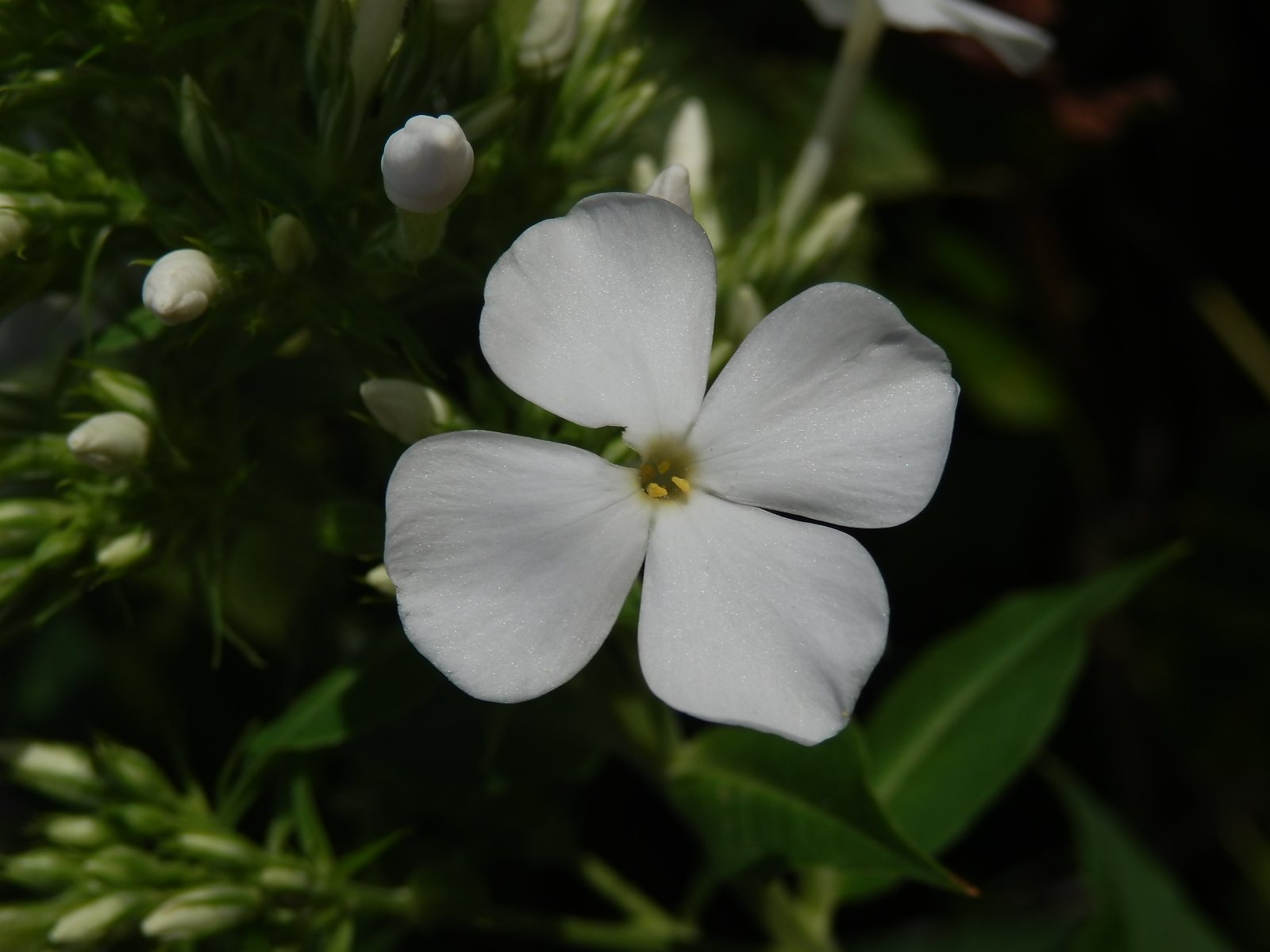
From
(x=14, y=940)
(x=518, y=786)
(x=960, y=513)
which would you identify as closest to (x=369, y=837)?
(x=518, y=786)

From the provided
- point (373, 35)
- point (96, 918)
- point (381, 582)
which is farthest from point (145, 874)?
point (373, 35)

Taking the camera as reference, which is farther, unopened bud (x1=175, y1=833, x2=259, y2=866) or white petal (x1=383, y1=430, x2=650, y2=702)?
unopened bud (x1=175, y1=833, x2=259, y2=866)

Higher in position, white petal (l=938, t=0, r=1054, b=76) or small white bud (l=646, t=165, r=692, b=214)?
white petal (l=938, t=0, r=1054, b=76)

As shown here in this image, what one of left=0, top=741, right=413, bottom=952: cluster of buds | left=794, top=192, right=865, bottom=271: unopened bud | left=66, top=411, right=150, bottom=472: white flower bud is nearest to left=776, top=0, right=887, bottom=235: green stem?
left=794, top=192, right=865, bottom=271: unopened bud

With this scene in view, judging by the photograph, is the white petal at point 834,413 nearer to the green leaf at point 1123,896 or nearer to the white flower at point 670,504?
the white flower at point 670,504

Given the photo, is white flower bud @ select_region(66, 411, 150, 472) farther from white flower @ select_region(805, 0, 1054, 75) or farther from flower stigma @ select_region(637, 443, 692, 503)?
white flower @ select_region(805, 0, 1054, 75)
